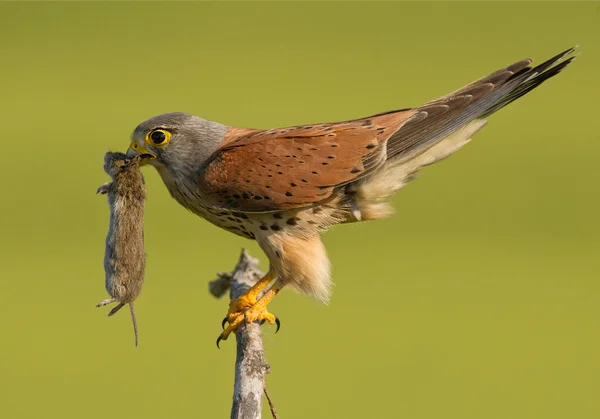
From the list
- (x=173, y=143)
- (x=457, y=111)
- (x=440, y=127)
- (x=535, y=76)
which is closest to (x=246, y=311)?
(x=173, y=143)

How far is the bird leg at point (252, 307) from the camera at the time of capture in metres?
4.55

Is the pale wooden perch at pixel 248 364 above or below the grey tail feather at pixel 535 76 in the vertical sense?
below

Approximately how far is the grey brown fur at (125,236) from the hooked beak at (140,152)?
0.12 meters

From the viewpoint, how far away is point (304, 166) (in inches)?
172

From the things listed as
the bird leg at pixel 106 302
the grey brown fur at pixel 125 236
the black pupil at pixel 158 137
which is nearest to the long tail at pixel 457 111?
the black pupil at pixel 158 137

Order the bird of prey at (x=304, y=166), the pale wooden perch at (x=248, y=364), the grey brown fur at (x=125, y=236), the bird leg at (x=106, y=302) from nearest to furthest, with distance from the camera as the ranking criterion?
1. the pale wooden perch at (x=248, y=364)
2. the bird leg at (x=106, y=302)
3. the grey brown fur at (x=125, y=236)
4. the bird of prey at (x=304, y=166)

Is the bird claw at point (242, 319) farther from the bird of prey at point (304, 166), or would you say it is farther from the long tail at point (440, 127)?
the long tail at point (440, 127)

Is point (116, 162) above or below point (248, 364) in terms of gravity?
above

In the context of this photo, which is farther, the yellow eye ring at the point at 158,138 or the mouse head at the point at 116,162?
the yellow eye ring at the point at 158,138

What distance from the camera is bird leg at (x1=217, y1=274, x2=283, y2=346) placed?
4.55m

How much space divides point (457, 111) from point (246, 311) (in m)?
1.53

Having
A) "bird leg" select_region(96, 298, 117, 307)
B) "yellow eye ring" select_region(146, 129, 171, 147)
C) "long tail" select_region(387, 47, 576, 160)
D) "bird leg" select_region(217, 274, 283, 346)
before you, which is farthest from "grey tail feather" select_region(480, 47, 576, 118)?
"bird leg" select_region(96, 298, 117, 307)

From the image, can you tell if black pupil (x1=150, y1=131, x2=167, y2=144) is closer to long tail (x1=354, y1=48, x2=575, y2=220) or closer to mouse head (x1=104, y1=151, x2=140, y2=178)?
mouse head (x1=104, y1=151, x2=140, y2=178)

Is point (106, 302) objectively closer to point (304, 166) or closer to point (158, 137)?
point (158, 137)
